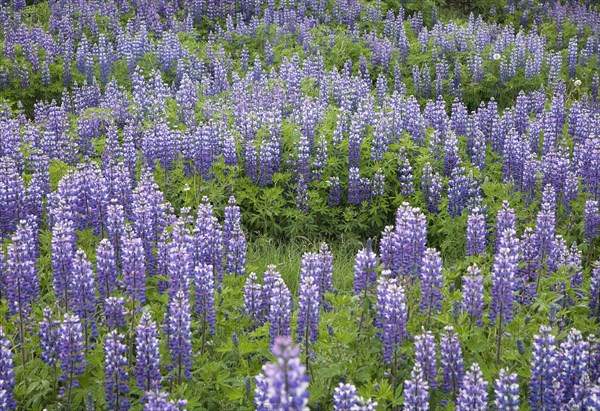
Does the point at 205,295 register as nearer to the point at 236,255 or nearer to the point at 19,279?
the point at 236,255

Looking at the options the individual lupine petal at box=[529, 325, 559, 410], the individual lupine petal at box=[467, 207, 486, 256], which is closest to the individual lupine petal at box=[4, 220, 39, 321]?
the individual lupine petal at box=[529, 325, 559, 410]

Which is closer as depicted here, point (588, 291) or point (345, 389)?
point (345, 389)

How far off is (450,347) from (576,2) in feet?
49.6

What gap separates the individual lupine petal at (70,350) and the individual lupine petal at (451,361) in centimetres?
212

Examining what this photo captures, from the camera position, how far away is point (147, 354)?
171 inches

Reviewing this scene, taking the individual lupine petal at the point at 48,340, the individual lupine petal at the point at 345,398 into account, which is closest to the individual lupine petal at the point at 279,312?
the individual lupine petal at the point at 345,398

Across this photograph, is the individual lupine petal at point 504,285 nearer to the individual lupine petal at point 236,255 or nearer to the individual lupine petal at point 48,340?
the individual lupine petal at point 236,255

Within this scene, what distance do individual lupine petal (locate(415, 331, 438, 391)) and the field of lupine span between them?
2cm

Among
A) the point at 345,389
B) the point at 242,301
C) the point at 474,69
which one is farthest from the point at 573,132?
the point at 345,389

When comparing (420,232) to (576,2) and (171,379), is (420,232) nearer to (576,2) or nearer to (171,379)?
(171,379)

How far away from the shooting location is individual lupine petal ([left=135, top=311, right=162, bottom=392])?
14.1ft

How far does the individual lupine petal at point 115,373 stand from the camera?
14.3ft

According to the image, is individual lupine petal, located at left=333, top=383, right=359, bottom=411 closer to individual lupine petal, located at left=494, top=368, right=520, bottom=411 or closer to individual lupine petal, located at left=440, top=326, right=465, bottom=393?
individual lupine petal, located at left=494, top=368, right=520, bottom=411

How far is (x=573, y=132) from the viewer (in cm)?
916
